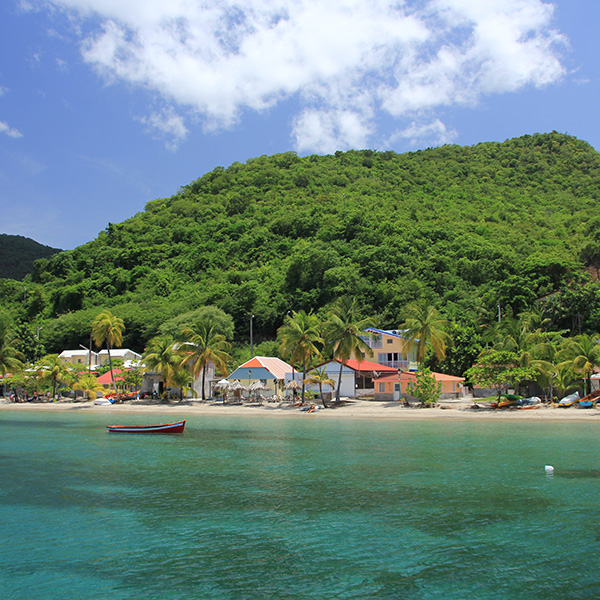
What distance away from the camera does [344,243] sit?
254 feet

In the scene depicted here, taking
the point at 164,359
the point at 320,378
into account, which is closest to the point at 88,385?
the point at 164,359

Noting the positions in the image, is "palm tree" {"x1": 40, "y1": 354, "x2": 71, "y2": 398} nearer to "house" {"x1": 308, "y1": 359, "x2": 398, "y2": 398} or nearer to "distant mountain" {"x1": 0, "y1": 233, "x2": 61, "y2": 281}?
"house" {"x1": 308, "y1": 359, "x2": 398, "y2": 398}

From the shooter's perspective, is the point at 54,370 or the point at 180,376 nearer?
the point at 180,376

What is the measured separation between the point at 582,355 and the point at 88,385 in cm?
4171

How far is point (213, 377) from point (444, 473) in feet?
122

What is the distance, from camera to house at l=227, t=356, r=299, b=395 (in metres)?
48.3

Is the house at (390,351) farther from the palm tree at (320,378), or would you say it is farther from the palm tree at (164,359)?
the palm tree at (164,359)

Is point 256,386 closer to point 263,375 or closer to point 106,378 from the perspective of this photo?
point 263,375

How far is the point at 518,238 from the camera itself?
7312cm

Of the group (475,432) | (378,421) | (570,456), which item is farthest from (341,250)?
(570,456)

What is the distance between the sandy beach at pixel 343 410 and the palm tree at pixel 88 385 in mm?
1423

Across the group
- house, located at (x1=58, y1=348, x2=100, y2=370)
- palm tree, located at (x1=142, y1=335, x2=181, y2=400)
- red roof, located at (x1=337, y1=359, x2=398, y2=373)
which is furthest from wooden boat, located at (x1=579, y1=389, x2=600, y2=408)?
house, located at (x1=58, y1=348, x2=100, y2=370)

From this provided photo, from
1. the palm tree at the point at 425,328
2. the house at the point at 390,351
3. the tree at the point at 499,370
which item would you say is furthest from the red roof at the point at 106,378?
the tree at the point at 499,370

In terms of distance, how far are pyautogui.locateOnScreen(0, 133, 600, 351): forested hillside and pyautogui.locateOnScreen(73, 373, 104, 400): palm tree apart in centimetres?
1511
